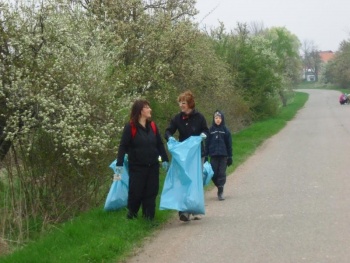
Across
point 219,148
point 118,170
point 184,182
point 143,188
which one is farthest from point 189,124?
point 219,148

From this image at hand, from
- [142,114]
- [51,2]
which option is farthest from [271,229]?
[51,2]

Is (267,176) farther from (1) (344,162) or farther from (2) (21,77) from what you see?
(2) (21,77)

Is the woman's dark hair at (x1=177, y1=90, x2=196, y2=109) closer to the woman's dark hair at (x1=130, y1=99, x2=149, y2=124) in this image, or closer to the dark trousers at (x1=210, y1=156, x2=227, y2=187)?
the woman's dark hair at (x1=130, y1=99, x2=149, y2=124)

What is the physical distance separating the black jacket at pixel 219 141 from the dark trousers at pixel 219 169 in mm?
115

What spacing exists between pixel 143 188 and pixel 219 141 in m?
3.06

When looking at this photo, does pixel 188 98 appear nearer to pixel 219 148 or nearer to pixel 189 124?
pixel 189 124

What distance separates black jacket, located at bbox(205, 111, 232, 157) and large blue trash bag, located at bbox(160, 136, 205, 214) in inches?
89.8

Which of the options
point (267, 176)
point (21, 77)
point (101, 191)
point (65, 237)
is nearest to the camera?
point (65, 237)

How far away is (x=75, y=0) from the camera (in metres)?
17.4

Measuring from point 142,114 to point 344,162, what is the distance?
923 cm

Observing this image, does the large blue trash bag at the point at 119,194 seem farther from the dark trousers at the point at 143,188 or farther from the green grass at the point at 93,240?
the dark trousers at the point at 143,188

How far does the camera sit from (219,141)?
1232 centimetres

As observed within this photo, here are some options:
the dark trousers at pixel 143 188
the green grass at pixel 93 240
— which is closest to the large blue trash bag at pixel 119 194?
the green grass at pixel 93 240

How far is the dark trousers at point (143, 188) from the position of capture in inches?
372
